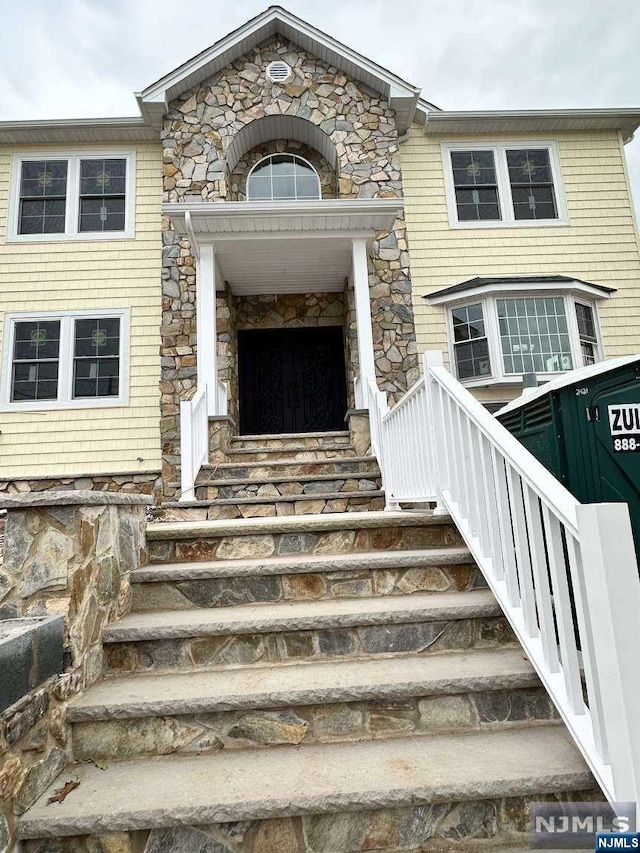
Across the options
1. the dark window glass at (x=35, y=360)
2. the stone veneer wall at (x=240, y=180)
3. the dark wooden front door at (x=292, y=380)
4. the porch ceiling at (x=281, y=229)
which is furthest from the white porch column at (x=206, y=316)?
the dark window glass at (x=35, y=360)

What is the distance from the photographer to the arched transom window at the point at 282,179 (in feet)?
24.6

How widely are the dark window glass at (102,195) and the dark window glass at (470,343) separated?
5126mm

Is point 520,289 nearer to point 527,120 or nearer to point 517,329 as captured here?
point 517,329

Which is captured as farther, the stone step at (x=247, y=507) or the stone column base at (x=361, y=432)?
the stone column base at (x=361, y=432)

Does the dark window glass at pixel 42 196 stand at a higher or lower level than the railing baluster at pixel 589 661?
higher

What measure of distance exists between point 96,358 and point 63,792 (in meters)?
6.37

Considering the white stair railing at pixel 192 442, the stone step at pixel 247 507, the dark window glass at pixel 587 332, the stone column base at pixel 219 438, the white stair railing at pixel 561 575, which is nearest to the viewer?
the white stair railing at pixel 561 575

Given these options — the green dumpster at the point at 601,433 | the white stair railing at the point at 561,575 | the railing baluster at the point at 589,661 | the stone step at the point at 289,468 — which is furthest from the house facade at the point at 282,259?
the railing baluster at the point at 589,661

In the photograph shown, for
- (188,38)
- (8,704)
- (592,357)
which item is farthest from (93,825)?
(188,38)

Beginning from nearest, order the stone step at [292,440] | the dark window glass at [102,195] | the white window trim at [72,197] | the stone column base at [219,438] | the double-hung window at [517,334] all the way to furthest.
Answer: the stone column base at [219,438], the stone step at [292,440], the double-hung window at [517,334], the white window trim at [72,197], the dark window glass at [102,195]

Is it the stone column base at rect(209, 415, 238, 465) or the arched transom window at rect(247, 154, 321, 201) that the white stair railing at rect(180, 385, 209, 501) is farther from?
the arched transom window at rect(247, 154, 321, 201)

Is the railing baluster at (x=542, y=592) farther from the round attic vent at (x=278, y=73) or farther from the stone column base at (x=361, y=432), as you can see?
the round attic vent at (x=278, y=73)

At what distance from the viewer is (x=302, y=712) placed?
1817 millimetres

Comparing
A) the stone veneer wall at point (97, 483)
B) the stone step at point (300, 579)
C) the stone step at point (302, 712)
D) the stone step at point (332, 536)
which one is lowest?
the stone step at point (302, 712)
